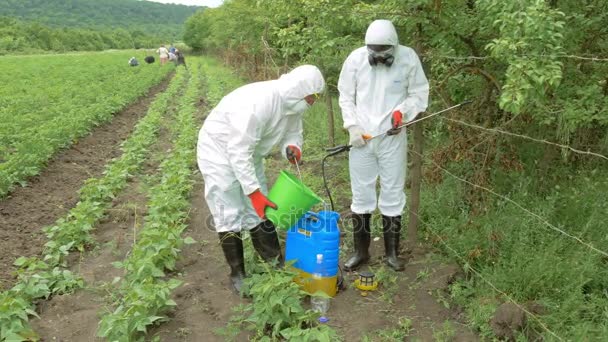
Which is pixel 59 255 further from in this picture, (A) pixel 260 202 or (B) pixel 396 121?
(B) pixel 396 121

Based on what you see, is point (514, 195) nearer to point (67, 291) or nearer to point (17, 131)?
point (67, 291)

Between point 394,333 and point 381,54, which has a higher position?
point 381,54

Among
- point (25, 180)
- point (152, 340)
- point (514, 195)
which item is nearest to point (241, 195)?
point (152, 340)

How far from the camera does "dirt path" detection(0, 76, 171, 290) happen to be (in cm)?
451

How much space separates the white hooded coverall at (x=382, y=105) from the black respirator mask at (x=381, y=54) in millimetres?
45

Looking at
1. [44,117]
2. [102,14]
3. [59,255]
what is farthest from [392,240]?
[102,14]

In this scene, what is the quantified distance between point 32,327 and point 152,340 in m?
0.89

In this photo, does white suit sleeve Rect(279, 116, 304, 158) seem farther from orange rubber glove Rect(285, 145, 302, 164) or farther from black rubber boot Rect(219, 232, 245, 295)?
black rubber boot Rect(219, 232, 245, 295)

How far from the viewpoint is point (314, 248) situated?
10.7 ft

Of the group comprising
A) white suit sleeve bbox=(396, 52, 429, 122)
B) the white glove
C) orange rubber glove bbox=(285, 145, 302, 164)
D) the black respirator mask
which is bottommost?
orange rubber glove bbox=(285, 145, 302, 164)

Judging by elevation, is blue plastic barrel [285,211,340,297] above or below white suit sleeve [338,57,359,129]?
below

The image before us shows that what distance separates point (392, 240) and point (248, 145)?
1.50 metres

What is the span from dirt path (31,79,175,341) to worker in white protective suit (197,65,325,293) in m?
1.04

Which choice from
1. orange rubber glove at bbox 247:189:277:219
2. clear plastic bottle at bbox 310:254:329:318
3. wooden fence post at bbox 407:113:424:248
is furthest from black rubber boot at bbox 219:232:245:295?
wooden fence post at bbox 407:113:424:248
